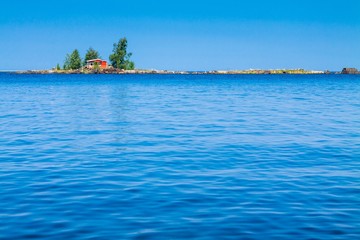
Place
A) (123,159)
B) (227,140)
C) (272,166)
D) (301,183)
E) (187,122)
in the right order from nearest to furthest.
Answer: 1. (301,183)
2. (272,166)
3. (123,159)
4. (227,140)
5. (187,122)

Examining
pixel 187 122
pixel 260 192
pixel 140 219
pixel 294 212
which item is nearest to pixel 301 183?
pixel 260 192

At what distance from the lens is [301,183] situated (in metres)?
14.6

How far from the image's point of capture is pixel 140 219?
35.9 ft

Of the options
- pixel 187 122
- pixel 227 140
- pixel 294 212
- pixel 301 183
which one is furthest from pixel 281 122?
pixel 294 212

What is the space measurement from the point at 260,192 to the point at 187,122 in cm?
1873

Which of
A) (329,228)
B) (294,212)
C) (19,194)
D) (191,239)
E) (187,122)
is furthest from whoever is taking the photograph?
(187,122)

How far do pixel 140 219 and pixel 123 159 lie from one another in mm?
7627

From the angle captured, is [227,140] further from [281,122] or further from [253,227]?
[253,227]

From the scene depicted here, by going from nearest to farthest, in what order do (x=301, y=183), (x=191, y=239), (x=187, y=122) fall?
(x=191, y=239) < (x=301, y=183) < (x=187, y=122)

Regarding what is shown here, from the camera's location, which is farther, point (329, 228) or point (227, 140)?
point (227, 140)

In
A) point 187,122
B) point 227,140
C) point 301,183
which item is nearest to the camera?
point 301,183

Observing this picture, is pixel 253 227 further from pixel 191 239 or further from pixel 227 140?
pixel 227 140

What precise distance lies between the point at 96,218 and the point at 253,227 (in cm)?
372

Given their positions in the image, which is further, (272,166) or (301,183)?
(272,166)
